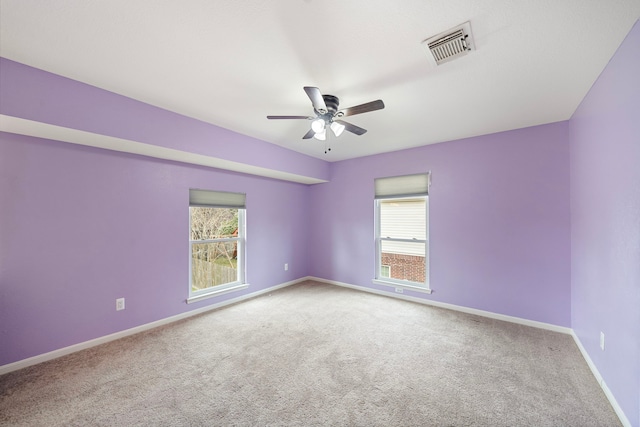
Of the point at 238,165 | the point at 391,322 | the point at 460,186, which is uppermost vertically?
the point at 238,165

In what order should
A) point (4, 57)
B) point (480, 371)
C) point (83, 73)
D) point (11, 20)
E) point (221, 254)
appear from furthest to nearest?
point (221, 254) → point (480, 371) → point (83, 73) → point (4, 57) → point (11, 20)

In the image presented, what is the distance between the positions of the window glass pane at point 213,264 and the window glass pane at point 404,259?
261 centimetres

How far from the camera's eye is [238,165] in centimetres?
357

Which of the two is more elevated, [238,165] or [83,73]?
[83,73]

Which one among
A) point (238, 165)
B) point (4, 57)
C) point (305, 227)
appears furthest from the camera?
point (305, 227)

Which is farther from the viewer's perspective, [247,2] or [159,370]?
[159,370]

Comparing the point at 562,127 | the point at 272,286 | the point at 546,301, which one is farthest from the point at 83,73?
the point at 546,301

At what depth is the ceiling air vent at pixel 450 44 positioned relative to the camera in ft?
5.06

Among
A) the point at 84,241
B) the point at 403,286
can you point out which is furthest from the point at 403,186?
the point at 84,241

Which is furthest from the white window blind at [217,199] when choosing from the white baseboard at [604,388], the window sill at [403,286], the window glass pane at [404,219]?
the white baseboard at [604,388]

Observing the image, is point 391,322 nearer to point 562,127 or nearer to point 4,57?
point 562,127

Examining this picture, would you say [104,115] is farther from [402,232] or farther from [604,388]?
[604,388]

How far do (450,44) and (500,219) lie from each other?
2.56 m

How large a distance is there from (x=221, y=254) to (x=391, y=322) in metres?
2.72
